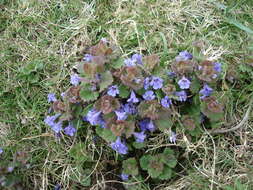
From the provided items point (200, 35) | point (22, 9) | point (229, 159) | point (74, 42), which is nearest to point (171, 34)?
→ point (200, 35)

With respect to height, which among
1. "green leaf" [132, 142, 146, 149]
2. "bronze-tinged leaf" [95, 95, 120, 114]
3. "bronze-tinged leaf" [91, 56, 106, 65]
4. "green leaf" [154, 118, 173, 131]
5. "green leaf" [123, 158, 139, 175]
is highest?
"bronze-tinged leaf" [91, 56, 106, 65]

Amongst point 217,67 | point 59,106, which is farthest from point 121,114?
point 217,67

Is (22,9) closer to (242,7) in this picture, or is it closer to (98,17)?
(98,17)

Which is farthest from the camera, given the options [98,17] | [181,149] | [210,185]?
[98,17]

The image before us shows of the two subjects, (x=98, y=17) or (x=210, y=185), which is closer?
(x=210, y=185)

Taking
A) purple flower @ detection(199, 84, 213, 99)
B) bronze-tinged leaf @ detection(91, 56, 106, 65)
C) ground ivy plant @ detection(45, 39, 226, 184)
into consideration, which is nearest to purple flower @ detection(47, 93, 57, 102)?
ground ivy plant @ detection(45, 39, 226, 184)

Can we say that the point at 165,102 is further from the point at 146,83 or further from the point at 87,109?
the point at 87,109

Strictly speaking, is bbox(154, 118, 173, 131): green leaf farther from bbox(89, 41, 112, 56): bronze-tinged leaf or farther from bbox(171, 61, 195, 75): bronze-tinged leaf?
bbox(89, 41, 112, 56): bronze-tinged leaf
